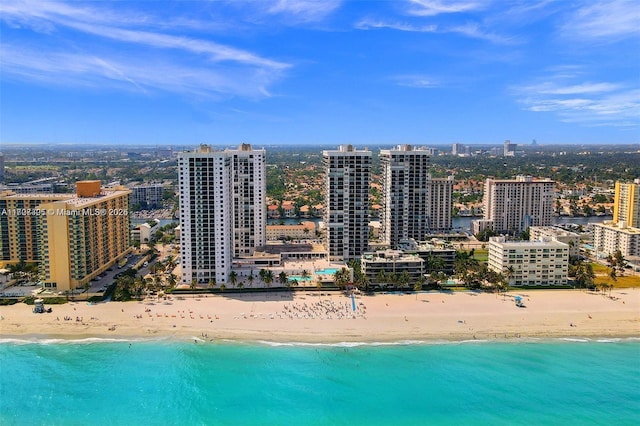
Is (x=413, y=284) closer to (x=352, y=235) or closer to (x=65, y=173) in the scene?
(x=352, y=235)

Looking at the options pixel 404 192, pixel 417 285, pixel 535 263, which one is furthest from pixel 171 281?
pixel 535 263

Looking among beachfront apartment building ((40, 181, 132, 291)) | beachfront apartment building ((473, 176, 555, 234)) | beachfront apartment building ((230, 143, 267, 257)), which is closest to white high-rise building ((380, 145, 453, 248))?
beachfront apartment building ((230, 143, 267, 257))

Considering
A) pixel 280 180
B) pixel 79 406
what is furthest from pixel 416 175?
pixel 280 180

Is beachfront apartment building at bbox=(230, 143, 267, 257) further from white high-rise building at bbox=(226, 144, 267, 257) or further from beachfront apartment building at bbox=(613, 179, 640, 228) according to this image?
beachfront apartment building at bbox=(613, 179, 640, 228)

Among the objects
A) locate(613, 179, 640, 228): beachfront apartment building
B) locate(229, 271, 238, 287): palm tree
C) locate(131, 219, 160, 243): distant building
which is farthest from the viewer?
locate(131, 219, 160, 243): distant building

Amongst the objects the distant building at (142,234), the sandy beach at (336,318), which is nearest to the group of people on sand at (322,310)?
the sandy beach at (336,318)

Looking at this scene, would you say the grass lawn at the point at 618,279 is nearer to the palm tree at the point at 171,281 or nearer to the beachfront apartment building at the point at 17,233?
the palm tree at the point at 171,281
